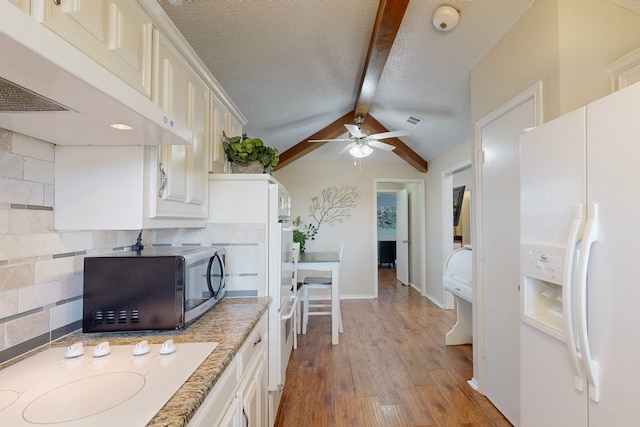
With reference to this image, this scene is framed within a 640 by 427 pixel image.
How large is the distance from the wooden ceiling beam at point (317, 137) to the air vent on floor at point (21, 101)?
11.7 ft

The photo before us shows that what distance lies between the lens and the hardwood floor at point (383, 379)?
1988 mm

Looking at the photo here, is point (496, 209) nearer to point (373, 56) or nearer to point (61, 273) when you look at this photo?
point (373, 56)

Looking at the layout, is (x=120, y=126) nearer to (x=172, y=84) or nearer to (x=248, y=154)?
(x=172, y=84)

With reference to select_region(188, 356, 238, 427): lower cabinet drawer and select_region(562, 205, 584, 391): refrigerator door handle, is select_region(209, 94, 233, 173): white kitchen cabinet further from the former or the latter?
select_region(562, 205, 584, 391): refrigerator door handle

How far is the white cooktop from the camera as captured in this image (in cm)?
68

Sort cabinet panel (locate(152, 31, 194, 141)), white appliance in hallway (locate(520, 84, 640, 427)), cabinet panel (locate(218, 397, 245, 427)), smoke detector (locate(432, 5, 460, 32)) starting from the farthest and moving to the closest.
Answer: smoke detector (locate(432, 5, 460, 32)), cabinet panel (locate(152, 31, 194, 141)), cabinet panel (locate(218, 397, 245, 427)), white appliance in hallway (locate(520, 84, 640, 427))

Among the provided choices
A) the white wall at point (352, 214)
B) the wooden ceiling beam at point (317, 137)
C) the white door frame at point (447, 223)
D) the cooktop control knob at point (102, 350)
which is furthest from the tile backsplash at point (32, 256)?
the white door frame at point (447, 223)

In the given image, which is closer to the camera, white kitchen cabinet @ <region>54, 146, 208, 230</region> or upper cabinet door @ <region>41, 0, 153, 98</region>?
upper cabinet door @ <region>41, 0, 153, 98</region>

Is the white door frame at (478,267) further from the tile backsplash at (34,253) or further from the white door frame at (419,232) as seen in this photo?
the white door frame at (419,232)

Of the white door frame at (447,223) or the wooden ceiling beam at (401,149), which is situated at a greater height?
the wooden ceiling beam at (401,149)

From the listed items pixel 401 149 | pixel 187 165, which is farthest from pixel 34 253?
pixel 401 149

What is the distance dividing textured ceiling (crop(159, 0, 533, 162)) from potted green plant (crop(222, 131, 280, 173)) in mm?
749

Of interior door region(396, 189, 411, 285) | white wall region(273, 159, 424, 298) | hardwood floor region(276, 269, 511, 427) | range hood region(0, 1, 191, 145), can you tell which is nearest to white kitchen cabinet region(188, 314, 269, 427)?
hardwood floor region(276, 269, 511, 427)

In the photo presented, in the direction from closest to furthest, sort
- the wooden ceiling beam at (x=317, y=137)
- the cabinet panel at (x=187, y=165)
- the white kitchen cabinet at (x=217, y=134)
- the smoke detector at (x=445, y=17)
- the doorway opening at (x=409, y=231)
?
the cabinet panel at (x=187, y=165) → the white kitchen cabinet at (x=217, y=134) → the smoke detector at (x=445, y=17) → the wooden ceiling beam at (x=317, y=137) → the doorway opening at (x=409, y=231)
